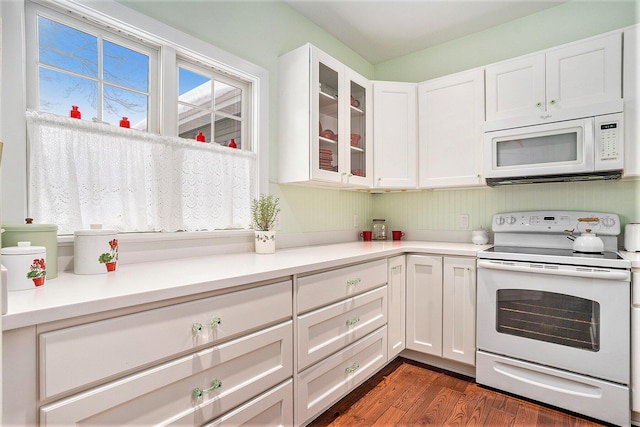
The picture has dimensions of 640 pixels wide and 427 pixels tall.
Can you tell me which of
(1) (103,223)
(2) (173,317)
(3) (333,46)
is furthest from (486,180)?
(1) (103,223)

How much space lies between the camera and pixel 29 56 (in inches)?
54.2

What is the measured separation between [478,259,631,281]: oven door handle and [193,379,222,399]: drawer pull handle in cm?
172

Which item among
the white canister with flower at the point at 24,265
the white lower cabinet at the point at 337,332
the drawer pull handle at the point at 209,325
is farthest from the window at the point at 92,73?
the white lower cabinet at the point at 337,332

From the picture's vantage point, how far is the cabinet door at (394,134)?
285cm

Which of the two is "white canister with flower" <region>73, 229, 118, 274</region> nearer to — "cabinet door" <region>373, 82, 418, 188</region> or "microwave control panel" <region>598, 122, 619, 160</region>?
"cabinet door" <region>373, 82, 418, 188</region>

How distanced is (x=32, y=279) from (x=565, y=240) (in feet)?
9.56

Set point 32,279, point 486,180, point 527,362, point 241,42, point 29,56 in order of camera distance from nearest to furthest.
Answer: point 32,279, point 29,56, point 527,362, point 241,42, point 486,180

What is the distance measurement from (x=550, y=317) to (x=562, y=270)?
11.7 inches

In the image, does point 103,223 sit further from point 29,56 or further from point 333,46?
point 333,46

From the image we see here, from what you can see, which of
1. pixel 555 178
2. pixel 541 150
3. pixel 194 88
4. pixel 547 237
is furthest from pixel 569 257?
pixel 194 88

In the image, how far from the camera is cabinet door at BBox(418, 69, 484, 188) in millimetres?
2566

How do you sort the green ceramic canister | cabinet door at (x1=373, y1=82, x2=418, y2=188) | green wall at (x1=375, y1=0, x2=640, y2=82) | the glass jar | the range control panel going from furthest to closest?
the glass jar
cabinet door at (x1=373, y1=82, x2=418, y2=188)
green wall at (x1=375, y1=0, x2=640, y2=82)
the range control panel
the green ceramic canister

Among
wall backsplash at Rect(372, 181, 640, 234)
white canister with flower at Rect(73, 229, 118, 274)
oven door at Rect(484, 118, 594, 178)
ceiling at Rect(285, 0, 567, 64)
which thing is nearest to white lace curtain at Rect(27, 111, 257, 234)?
white canister with flower at Rect(73, 229, 118, 274)

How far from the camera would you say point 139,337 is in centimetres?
105
